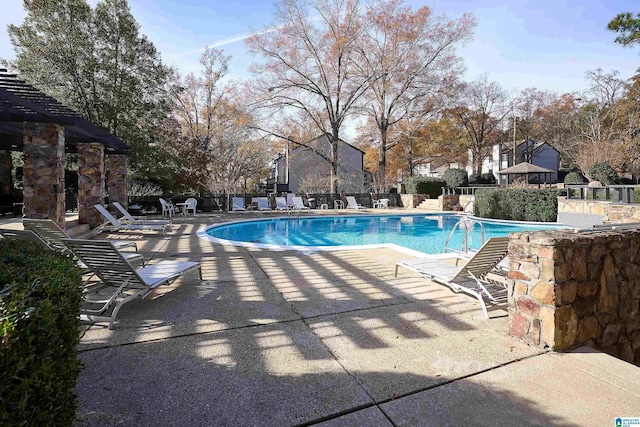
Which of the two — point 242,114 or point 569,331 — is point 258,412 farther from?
point 242,114

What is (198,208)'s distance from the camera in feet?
58.2

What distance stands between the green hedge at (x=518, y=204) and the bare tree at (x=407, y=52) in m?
9.87

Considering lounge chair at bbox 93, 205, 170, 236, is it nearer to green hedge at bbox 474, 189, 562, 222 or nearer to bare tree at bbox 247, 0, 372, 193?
green hedge at bbox 474, 189, 562, 222

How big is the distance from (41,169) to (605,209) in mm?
12533

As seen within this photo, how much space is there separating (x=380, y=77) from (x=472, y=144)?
17.8 metres

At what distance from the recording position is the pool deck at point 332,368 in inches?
75.7

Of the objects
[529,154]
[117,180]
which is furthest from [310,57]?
[529,154]

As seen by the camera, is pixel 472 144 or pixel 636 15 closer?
pixel 636 15

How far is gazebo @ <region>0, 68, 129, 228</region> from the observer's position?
19.5ft

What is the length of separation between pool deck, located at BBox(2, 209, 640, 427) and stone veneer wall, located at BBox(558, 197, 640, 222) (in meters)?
5.44

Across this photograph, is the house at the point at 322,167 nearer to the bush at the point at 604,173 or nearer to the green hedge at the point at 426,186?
the green hedge at the point at 426,186

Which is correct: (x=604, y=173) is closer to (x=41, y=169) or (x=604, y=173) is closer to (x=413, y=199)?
(x=413, y=199)

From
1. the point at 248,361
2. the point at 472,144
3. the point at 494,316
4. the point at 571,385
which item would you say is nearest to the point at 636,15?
the point at 494,316

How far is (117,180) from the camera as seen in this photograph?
12.8m
